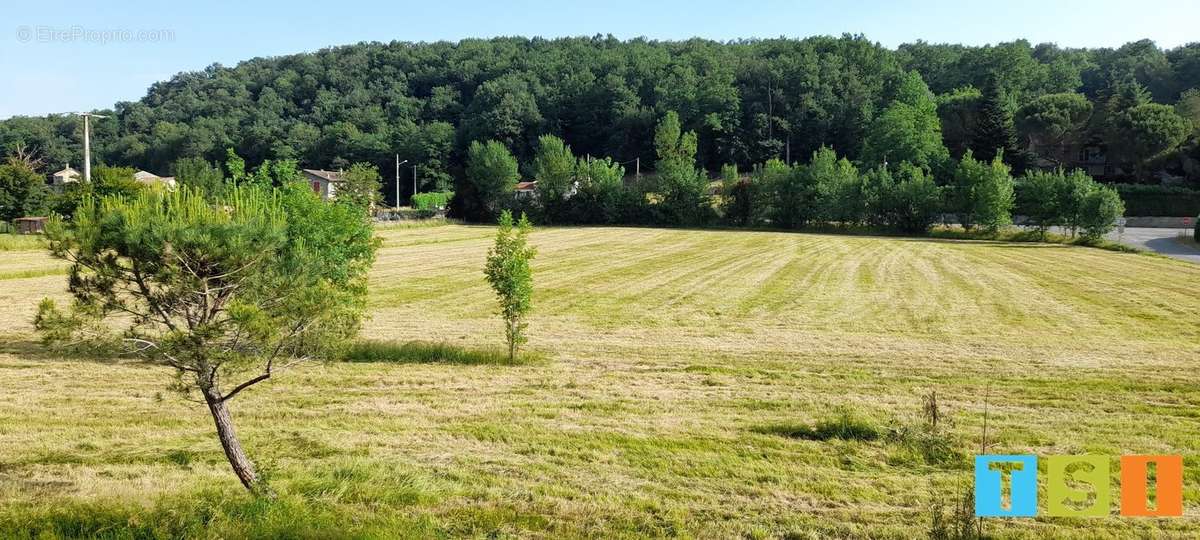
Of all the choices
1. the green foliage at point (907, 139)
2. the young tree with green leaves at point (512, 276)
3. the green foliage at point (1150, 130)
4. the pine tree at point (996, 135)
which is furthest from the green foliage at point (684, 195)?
the young tree with green leaves at point (512, 276)

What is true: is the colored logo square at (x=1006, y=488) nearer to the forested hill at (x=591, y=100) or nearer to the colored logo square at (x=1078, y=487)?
the colored logo square at (x=1078, y=487)

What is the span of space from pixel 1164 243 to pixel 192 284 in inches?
2729

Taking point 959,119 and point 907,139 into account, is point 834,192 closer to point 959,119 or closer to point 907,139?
point 907,139

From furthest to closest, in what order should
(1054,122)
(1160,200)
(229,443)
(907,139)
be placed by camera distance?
(1054,122)
(907,139)
(1160,200)
(229,443)

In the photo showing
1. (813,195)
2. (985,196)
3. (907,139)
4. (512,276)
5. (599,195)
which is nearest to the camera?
(512,276)

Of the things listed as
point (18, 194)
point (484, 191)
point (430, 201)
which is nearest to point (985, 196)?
point (484, 191)

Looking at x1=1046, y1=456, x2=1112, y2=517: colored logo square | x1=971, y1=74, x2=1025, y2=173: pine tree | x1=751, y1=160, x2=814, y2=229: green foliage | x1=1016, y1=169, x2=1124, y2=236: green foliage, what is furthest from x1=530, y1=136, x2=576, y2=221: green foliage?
x1=1046, y1=456, x2=1112, y2=517: colored logo square

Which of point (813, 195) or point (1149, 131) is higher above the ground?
point (1149, 131)

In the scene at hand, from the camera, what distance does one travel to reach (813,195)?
251 ft

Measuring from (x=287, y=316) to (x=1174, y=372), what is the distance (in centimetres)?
1695

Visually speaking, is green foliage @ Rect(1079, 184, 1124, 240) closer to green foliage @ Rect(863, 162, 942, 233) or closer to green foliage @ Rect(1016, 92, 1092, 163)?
green foliage @ Rect(863, 162, 942, 233)

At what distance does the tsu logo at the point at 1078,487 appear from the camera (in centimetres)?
796

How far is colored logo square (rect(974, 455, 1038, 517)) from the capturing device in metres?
7.94

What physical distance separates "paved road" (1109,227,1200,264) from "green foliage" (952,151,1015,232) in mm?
8455
